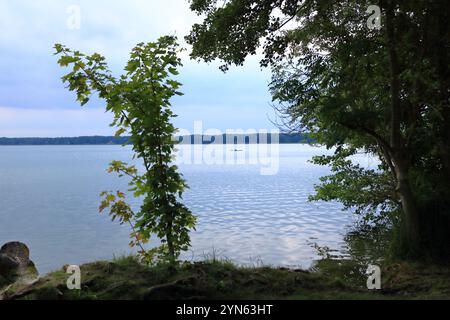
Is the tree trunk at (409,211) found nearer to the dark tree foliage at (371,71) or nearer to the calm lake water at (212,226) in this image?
the dark tree foliage at (371,71)

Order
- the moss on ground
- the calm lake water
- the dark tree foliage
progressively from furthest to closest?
1. the calm lake water
2. the dark tree foliage
3. the moss on ground

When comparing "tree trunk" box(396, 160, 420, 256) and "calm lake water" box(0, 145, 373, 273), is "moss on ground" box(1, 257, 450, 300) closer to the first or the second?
"tree trunk" box(396, 160, 420, 256)

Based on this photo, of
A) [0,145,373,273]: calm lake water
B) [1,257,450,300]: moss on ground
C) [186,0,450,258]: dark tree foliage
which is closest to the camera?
[1,257,450,300]: moss on ground

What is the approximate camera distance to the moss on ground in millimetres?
7453

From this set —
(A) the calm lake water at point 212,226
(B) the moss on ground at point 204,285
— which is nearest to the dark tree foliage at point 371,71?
(B) the moss on ground at point 204,285

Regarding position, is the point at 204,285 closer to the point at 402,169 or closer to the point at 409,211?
the point at 409,211

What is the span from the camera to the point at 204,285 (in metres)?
7.79

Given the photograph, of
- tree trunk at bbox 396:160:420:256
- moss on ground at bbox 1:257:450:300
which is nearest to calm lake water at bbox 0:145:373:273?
moss on ground at bbox 1:257:450:300

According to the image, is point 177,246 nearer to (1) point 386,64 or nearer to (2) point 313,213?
(1) point 386,64

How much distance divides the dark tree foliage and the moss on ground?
268 cm

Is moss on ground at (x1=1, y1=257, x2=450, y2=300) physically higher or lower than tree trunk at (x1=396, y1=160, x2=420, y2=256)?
lower

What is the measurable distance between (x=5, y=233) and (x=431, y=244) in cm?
2447

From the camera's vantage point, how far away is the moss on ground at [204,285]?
24.5 ft

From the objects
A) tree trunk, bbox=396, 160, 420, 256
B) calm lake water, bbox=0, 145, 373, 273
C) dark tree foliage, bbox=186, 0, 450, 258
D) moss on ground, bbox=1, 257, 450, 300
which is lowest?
calm lake water, bbox=0, 145, 373, 273
